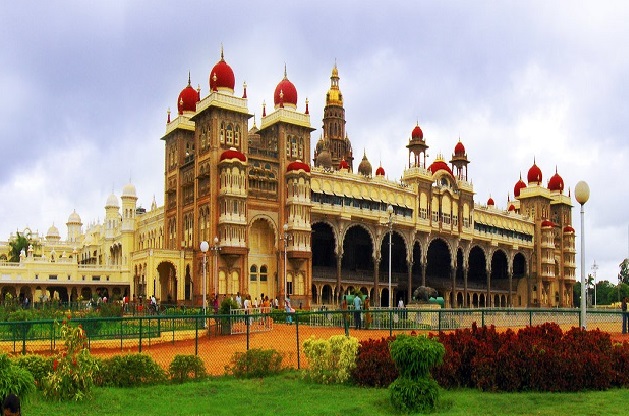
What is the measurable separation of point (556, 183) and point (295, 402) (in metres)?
80.2

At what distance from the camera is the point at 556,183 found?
281 ft

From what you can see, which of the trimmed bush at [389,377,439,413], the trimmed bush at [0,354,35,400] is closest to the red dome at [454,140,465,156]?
the trimmed bush at [389,377,439,413]

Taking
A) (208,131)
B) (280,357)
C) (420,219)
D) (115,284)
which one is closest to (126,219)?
(115,284)

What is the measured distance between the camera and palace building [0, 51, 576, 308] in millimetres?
A: 48562

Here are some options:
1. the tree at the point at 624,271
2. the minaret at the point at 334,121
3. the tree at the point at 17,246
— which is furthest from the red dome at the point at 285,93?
the tree at the point at 624,271

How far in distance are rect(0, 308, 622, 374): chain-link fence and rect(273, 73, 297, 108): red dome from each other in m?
28.7

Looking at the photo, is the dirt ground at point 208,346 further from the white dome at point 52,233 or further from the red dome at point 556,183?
the white dome at point 52,233

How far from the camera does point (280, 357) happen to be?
15891 mm

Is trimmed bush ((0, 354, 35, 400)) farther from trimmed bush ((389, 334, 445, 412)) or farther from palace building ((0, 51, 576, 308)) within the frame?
palace building ((0, 51, 576, 308))

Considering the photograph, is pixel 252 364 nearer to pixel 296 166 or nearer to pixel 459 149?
pixel 296 166

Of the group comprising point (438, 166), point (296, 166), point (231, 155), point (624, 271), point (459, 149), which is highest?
point (459, 149)

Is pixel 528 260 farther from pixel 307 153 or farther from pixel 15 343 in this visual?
pixel 15 343

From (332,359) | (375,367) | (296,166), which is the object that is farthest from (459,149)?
(375,367)

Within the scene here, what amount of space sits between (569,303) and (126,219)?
5758 centimetres
